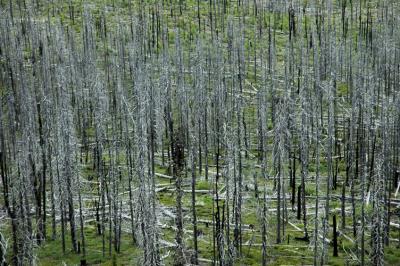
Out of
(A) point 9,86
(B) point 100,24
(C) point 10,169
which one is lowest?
(C) point 10,169

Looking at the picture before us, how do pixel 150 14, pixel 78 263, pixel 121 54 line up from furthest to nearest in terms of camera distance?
pixel 150 14, pixel 121 54, pixel 78 263

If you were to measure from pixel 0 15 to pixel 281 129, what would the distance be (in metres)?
61.2

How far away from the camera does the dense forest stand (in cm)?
4641

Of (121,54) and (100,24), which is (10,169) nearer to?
(121,54)

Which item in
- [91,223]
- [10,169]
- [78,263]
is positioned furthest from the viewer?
[10,169]

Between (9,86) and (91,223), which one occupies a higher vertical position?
(9,86)

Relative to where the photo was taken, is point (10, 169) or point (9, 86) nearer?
point (10, 169)

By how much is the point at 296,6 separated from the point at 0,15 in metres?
54.6

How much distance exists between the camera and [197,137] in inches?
2756

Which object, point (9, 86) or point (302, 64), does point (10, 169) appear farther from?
point (302, 64)

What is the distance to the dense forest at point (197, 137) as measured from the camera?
46406 mm

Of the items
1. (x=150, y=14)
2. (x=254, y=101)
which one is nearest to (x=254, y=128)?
(x=254, y=101)

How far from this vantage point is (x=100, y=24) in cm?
10656

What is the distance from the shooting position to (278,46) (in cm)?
10525
